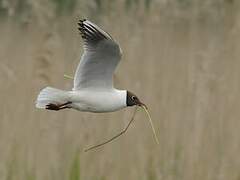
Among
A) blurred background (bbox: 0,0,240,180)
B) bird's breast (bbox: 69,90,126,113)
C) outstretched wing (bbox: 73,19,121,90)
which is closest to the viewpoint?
bird's breast (bbox: 69,90,126,113)

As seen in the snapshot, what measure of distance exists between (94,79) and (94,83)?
0.06ft

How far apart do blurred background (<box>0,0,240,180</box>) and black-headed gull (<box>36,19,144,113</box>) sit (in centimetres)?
66

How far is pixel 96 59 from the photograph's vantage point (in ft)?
8.52

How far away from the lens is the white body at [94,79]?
248 cm

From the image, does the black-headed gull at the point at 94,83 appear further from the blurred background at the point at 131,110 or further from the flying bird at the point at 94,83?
the blurred background at the point at 131,110

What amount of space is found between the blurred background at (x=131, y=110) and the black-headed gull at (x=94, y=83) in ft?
2.17

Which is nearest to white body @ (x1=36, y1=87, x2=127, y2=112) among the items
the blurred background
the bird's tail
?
the bird's tail

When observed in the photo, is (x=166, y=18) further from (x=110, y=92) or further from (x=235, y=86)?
(x=110, y=92)

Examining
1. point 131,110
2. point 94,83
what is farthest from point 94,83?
point 131,110

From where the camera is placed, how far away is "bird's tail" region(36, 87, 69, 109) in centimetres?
258

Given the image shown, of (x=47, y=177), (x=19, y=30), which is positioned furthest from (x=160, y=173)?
(x=19, y=30)

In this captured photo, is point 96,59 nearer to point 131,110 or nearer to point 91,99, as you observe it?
point 91,99

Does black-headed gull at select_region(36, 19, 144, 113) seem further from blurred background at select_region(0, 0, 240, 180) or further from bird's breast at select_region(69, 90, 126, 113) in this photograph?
blurred background at select_region(0, 0, 240, 180)

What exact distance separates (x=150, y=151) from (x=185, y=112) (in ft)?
0.75
